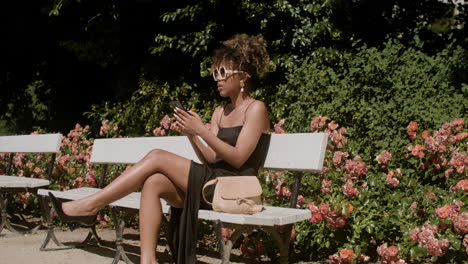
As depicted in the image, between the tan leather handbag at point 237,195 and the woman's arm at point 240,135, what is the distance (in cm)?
19

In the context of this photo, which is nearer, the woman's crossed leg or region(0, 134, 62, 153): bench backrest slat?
the woman's crossed leg

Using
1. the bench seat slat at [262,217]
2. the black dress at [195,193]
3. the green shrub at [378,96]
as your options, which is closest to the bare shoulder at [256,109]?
the black dress at [195,193]

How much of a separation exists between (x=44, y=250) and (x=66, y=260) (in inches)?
16.9

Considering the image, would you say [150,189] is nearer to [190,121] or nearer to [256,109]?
[190,121]

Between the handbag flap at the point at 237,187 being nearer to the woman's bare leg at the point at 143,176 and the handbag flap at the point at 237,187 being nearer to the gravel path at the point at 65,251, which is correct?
the woman's bare leg at the point at 143,176

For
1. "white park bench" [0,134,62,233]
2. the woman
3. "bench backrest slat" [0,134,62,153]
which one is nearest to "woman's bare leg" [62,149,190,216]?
the woman

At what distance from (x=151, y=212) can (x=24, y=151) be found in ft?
10.9

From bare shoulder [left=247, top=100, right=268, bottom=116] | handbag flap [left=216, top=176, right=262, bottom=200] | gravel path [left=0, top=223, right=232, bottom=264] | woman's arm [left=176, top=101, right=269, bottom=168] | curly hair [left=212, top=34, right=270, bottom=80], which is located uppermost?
curly hair [left=212, top=34, right=270, bottom=80]

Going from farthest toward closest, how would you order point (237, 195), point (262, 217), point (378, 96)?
point (378, 96)
point (237, 195)
point (262, 217)

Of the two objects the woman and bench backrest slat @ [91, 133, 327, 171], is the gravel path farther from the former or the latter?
the woman

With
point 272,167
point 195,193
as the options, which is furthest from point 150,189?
point 272,167

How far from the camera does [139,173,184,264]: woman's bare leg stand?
322 centimetres

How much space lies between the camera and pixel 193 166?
3418mm

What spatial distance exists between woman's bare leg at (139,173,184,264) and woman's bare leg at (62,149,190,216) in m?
0.04
